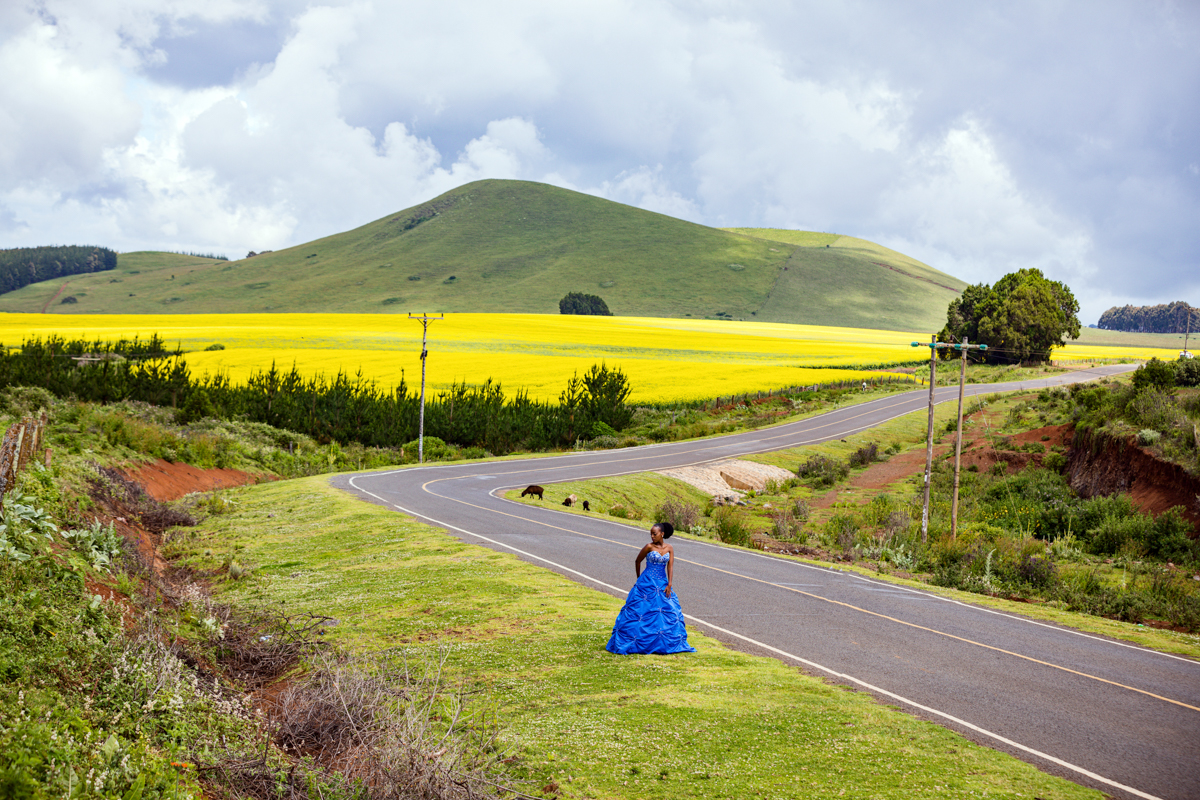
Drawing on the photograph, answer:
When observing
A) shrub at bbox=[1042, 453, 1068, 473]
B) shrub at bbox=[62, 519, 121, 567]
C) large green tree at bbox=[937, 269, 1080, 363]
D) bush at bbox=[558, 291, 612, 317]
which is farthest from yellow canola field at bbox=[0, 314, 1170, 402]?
shrub at bbox=[62, 519, 121, 567]

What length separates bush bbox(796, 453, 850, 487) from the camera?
4381 centimetres

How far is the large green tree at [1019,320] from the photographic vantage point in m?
90.9

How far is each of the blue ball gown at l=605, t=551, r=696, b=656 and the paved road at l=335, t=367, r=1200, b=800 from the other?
1411mm

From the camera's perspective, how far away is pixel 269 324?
10812 cm

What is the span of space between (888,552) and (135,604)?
19552 mm

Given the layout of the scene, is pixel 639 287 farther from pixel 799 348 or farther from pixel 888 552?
pixel 888 552

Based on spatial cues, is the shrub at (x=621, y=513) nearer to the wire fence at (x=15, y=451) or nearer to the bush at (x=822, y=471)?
the bush at (x=822, y=471)

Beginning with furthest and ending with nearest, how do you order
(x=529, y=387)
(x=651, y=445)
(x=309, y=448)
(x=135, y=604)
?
(x=529, y=387) < (x=651, y=445) < (x=309, y=448) < (x=135, y=604)

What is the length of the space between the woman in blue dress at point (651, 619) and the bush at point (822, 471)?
34.3 metres

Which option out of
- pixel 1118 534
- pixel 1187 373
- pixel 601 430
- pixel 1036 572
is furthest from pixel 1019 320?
pixel 1036 572

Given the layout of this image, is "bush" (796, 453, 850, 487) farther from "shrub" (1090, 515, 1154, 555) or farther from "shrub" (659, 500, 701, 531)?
"shrub" (1090, 515, 1154, 555)

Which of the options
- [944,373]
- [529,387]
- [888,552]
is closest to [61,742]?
[888,552]

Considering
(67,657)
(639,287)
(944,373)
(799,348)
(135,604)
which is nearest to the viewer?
(67,657)

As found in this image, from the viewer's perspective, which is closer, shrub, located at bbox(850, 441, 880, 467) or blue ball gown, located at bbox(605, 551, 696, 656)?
blue ball gown, located at bbox(605, 551, 696, 656)
